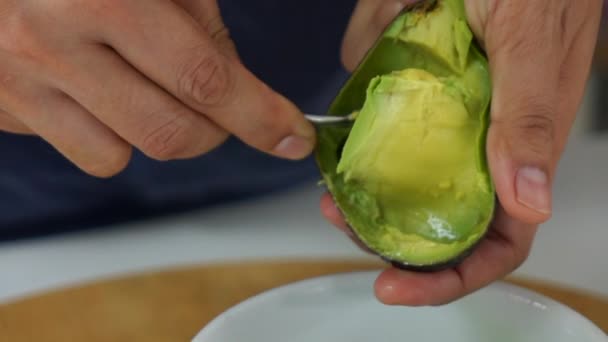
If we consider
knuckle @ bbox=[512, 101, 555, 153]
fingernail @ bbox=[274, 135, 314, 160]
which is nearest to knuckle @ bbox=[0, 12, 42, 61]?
fingernail @ bbox=[274, 135, 314, 160]

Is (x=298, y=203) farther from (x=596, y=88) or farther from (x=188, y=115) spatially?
(x=596, y=88)

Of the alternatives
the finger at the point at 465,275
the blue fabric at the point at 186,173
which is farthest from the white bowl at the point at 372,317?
the blue fabric at the point at 186,173

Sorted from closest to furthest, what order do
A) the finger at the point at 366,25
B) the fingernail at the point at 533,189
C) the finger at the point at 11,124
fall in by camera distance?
the fingernail at the point at 533,189
the finger at the point at 11,124
the finger at the point at 366,25

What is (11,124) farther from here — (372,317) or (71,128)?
(372,317)

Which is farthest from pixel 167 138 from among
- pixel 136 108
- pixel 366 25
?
pixel 366 25

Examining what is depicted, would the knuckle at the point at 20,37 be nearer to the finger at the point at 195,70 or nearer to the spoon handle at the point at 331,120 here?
the finger at the point at 195,70

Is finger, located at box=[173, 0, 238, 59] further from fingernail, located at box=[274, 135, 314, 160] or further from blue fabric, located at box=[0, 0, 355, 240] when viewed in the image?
blue fabric, located at box=[0, 0, 355, 240]

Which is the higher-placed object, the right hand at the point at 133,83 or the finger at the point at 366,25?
the right hand at the point at 133,83
